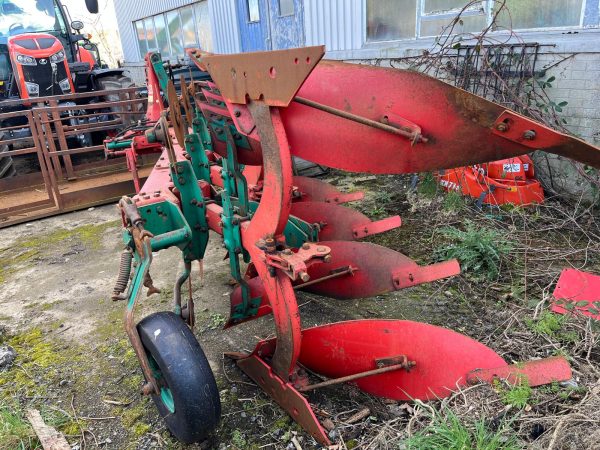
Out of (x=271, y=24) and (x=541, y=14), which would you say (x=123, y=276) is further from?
(x=271, y=24)

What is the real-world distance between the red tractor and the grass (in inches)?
226

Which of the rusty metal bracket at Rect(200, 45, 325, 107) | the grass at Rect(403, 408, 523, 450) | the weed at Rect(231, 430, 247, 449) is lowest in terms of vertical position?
the weed at Rect(231, 430, 247, 449)

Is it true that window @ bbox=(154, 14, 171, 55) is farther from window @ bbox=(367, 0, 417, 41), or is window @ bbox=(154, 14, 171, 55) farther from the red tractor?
window @ bbox=(367, 0, 417, 41)

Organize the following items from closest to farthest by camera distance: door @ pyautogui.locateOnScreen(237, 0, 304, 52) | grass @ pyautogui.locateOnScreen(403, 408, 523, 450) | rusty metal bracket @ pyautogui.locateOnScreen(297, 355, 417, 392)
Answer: grass @ pyautogui.locateOnScreen(403, 408, 523, 450), rusty metal bracket @ pyautogui.locateOnScreen(297, 355, 417, 392), door @ pyautogui.locateOnScreen(237, 0, 304, 52)

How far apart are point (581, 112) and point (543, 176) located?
2.21ft

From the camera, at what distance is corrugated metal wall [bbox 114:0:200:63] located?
13.0 metres

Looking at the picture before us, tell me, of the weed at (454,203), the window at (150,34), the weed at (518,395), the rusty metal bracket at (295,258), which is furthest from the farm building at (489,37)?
the window at (150,34)

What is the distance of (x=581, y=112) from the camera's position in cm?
426

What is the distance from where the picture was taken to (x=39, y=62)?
629cm

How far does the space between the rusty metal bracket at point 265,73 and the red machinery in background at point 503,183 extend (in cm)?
282

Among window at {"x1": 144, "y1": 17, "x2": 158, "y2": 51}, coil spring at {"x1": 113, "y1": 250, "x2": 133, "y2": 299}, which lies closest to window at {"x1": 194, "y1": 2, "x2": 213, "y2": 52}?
window at {"x1": 144, "y1": 17, "x2": 158, "y2": 51}

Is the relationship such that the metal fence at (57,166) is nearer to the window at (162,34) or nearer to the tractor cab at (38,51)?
the tractor cab at (38,51)

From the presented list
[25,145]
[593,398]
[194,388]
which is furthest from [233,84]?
[25,145]

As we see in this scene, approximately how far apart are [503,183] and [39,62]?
6028mm
